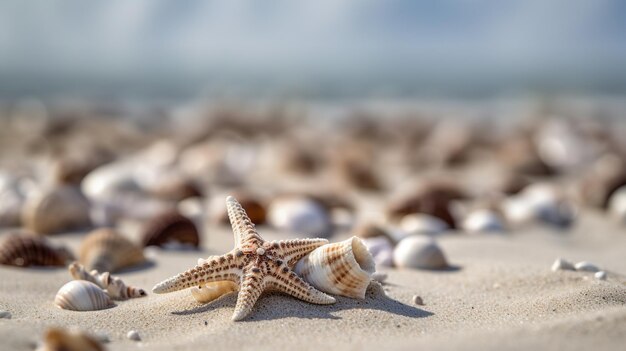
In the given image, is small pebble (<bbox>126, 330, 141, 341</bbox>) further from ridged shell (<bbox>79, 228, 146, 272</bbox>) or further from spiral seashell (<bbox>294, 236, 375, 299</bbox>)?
ridged shell (<bbox>79, 228, 146, 272</bbox>)

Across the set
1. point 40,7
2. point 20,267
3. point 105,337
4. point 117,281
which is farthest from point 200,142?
point 40,7

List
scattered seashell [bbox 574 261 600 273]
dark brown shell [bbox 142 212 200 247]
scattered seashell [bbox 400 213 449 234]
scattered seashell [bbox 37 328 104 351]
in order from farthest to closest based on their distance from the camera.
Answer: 1. scattered seashell [bbox 400 213 449 234]
2. dark brown shell [bbox 142 212 200 247]
3. scattered seashell [bbox 574 261 600 273]
4. scattered seashell [bbox 37 328 104 351]

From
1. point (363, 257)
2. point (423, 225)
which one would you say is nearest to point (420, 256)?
point (363, 257)

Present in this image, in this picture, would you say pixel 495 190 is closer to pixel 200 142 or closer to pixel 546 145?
pixel 546 145

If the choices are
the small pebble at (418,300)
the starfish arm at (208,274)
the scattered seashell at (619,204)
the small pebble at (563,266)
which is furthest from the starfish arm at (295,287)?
the scattered seashell at (619,204)

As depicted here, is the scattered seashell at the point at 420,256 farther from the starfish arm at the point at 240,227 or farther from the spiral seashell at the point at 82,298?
the spiral seashell at the point at 82,298

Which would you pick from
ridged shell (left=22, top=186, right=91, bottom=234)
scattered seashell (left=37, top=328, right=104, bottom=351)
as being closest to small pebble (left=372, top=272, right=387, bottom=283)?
scattered seashell (left=37, top=328, right=104, bottom=351)
